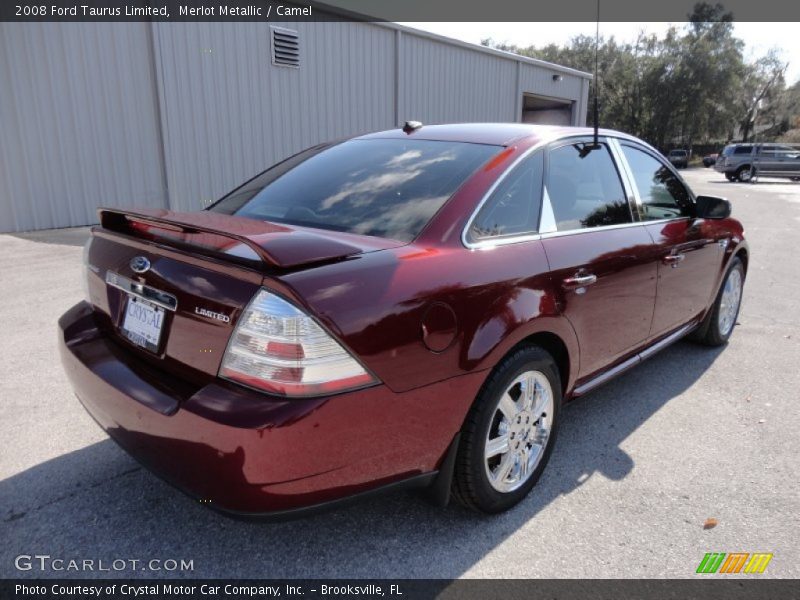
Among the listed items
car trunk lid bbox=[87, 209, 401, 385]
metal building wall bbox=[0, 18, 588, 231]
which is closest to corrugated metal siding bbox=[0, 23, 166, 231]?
metal building wall bbox=[0, 18, 588, 231]

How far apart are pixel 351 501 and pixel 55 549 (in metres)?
1.23

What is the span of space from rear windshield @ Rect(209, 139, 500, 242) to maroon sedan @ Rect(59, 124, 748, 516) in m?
0.01

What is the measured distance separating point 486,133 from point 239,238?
5.10 feet

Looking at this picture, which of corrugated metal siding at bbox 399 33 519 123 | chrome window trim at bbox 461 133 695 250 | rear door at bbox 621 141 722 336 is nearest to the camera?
chrome window trim at bbox 461 133 695 250

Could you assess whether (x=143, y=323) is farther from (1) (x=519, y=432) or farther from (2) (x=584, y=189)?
(2) (x=584, y=189)

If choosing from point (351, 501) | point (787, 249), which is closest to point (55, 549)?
point (351, 501)

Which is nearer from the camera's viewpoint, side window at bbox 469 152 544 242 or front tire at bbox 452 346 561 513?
front tire at bbox 452 346 561 513

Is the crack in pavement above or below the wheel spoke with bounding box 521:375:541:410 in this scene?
below

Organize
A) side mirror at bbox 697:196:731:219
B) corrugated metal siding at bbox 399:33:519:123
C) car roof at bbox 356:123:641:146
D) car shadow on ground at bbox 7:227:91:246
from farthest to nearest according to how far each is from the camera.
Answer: corrugated metal siding at bbox 399:33:519:123
car shadow on ground at bbox 7:227:91:246
side mirror at bbox 697:196:731:219
car roof at bbox 356:123:641:146

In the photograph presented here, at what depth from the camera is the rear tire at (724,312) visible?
4.46 metres

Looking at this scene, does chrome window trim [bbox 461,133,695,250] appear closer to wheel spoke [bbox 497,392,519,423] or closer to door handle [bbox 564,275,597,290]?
door handle [bbox 564,275,597,290]

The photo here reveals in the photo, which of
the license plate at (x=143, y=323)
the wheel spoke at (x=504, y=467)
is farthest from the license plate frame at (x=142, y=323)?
the wheel spoke at (x=504, y=467)

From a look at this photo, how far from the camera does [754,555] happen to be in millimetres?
2281

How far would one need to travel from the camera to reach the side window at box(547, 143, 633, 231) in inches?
110
